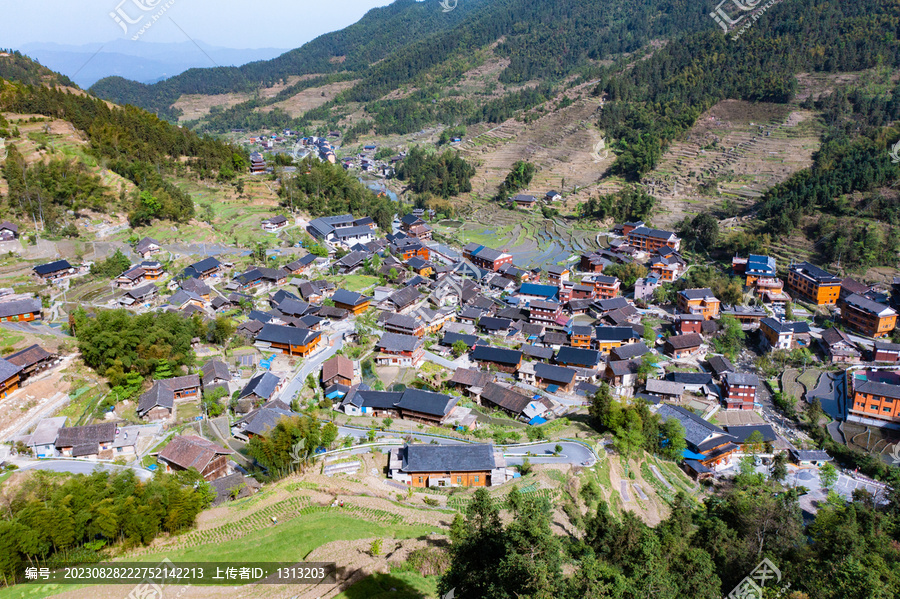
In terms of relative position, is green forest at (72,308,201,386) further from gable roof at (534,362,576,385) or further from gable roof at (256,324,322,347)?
gable roof at (534,362,576,385)

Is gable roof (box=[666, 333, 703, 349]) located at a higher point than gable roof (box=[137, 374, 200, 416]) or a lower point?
lower

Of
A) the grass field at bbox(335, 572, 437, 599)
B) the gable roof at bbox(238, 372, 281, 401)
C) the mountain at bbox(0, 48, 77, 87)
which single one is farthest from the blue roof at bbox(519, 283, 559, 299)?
the mountain at bbox(0, 48, 77, 87)

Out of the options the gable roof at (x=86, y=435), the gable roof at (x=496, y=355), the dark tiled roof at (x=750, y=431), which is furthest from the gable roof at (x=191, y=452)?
the dark tiled roof at (x=750, y=431)

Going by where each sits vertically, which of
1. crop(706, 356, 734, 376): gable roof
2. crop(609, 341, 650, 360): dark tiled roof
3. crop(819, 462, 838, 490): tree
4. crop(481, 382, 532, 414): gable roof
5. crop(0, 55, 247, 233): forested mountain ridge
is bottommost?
crop(819, 462, 838, 490): tree

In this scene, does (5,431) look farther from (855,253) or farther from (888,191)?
(888,191)

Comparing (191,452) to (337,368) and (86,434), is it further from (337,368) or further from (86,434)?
(337,368)
